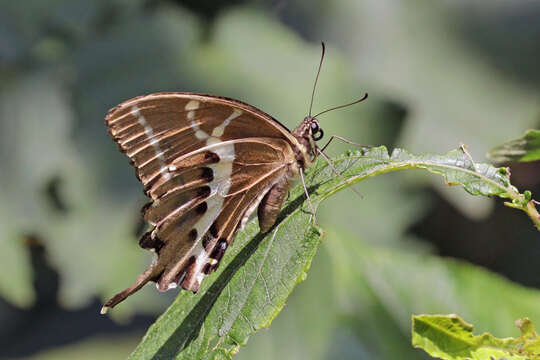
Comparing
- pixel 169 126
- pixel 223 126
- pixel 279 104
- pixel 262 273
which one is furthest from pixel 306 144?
pixel 279 104

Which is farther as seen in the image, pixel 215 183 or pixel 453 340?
pixel 215 183

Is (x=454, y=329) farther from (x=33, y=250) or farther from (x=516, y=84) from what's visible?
(x=33, y=250)

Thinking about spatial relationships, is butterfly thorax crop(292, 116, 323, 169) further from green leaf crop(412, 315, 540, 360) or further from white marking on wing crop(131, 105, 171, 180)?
green leaf crop(412, 315, 540, 360)

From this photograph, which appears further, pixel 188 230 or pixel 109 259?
pixel 109 259

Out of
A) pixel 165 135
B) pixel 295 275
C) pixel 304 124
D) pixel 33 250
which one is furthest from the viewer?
pixel 33 250

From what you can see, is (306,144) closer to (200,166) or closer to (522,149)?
(200,166)

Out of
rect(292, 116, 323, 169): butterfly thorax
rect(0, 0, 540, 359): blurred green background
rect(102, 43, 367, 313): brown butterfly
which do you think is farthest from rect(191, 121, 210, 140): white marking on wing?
rect(0, 0, 540, 359): blurred green background

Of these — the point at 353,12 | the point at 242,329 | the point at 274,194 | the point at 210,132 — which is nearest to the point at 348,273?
the point at 274,194
